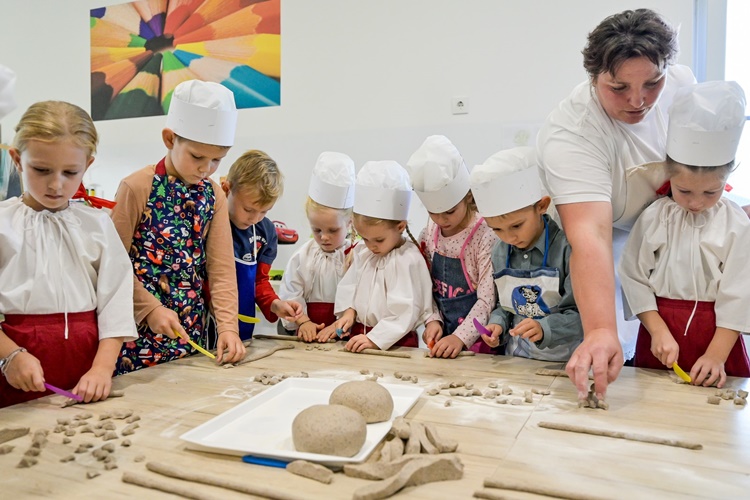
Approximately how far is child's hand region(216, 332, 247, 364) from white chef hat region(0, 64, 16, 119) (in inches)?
28.7

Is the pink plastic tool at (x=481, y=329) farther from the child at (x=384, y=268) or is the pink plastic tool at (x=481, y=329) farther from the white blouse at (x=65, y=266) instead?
the white blouse at (x=65, y=266)

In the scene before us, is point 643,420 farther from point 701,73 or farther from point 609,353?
point 701,73

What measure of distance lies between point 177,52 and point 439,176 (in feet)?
8.51

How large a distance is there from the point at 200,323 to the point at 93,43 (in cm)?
306

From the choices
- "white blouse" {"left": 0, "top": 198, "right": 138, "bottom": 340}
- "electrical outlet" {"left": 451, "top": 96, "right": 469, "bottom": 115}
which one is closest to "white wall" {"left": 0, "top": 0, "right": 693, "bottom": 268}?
"electrical outlet" {"left": 451, "top": 96, "right": 469, "bottom": 115}

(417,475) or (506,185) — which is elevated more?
(506,185)

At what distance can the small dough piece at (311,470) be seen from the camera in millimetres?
811

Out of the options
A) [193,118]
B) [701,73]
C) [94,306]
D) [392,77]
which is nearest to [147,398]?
[94,306]

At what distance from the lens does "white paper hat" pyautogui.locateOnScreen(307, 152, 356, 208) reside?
2.16 m

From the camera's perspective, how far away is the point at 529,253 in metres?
1.66

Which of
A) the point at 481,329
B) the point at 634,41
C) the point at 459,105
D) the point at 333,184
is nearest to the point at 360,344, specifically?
the point at 481,329

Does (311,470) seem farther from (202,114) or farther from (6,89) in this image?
(202,114)

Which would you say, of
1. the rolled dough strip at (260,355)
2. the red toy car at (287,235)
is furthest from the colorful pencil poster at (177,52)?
the rolled dough strip at (260,355)

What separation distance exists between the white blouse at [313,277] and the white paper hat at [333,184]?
20cm
